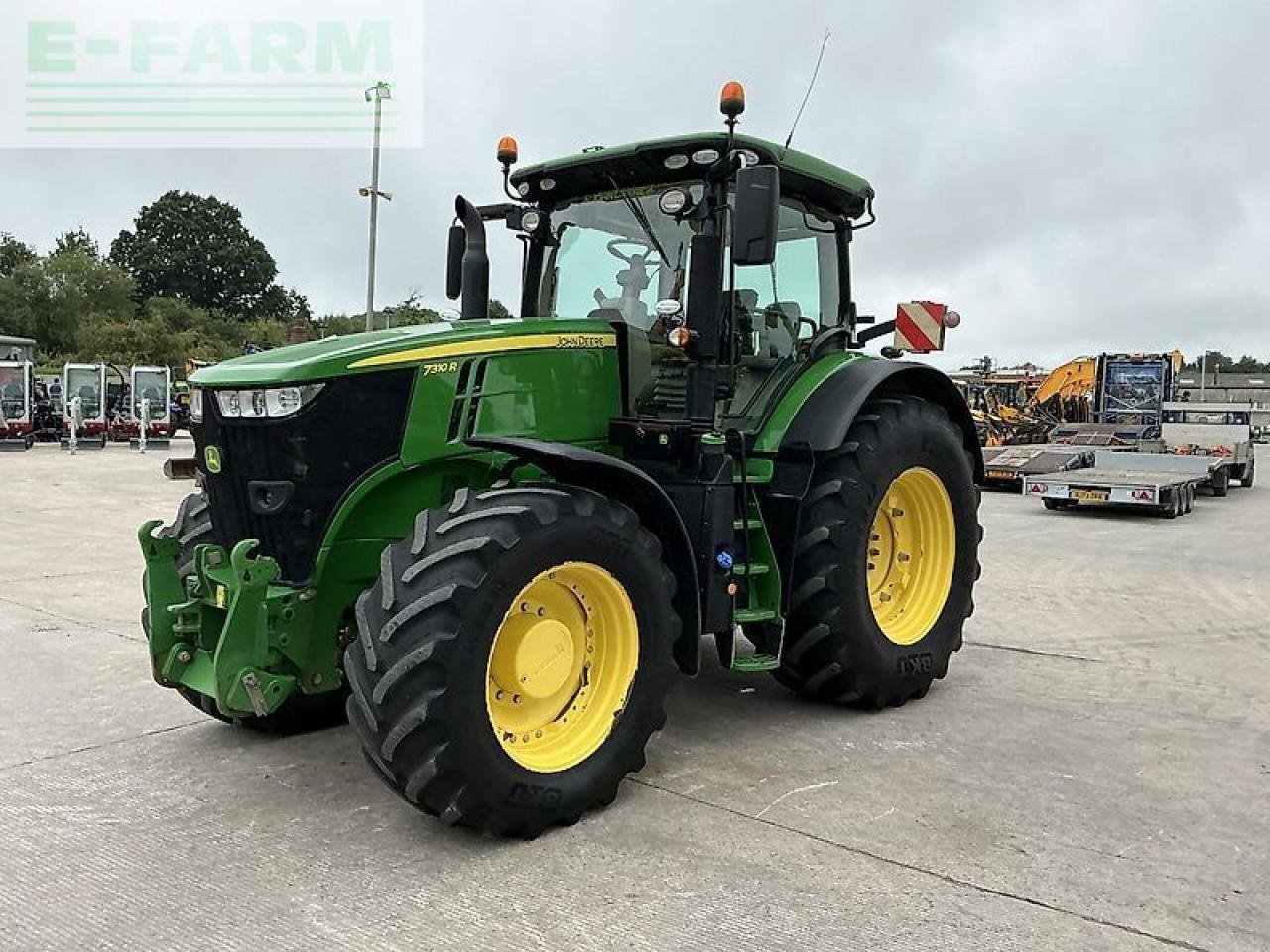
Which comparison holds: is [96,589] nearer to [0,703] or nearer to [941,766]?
[0,703]

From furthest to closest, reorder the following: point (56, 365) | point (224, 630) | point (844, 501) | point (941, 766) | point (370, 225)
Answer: point (56, 365) → point (370, 225) → point (844, 501) → point (941, 766) → point (224, 630)

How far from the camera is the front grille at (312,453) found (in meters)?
3.77

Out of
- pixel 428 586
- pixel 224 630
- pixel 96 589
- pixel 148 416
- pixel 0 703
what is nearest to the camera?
pixel 428 586

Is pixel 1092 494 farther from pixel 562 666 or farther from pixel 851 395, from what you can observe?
pixel 562 666

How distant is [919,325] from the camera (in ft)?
20.3

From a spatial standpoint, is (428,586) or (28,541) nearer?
(428,586)

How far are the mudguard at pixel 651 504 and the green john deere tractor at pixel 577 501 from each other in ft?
0.05

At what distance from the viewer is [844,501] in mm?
4793

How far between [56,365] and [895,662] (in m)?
45.7

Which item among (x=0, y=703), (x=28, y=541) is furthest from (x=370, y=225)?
(x=0, y=703)

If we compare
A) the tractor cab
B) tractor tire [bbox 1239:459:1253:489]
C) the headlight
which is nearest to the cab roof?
the tractor cab

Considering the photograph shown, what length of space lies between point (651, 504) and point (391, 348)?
1120 millimetres

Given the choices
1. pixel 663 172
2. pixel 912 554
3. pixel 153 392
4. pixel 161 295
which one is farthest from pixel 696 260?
pixel 161 295

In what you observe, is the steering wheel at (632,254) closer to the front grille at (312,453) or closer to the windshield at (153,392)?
the front grille at (312,453)
